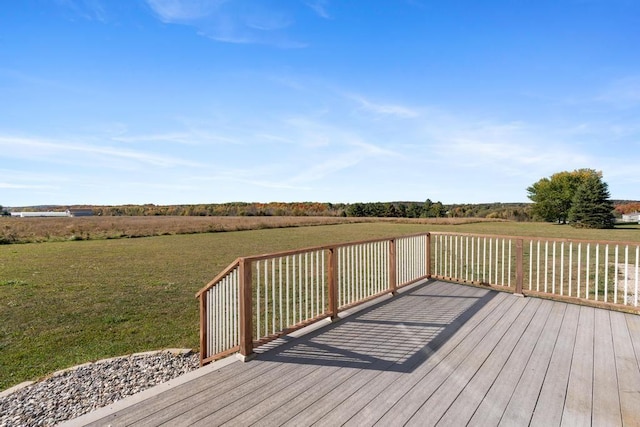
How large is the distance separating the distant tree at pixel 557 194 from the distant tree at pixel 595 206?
8889mm

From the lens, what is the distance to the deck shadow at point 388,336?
2.87m

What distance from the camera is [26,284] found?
8828mm

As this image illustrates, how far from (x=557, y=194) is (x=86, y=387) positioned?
54774 millimetres

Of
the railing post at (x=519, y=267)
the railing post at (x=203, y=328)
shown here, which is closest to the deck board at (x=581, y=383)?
the railing post at (x=519, y=267)

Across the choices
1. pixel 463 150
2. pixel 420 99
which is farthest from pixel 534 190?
pixel 420 99

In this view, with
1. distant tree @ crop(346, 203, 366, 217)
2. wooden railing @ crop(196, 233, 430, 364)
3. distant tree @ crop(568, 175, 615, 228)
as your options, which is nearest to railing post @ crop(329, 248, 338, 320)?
wooden railing @ crop(196, 233, 430, 364)

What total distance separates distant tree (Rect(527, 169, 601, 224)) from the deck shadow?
50.1 meters

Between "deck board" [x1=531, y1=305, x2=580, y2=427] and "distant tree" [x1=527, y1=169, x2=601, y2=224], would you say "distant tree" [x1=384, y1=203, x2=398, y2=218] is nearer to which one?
"distant tree" [x1=527, y1=169, x2=601, y2=224]

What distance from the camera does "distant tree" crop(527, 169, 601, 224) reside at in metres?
43.3

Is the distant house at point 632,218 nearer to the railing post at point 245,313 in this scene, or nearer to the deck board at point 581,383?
the deck board at point 581,383

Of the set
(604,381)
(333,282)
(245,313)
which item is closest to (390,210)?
(333,282)

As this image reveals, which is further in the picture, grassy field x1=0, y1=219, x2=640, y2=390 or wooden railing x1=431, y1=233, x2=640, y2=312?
grassy field x1=0, y1=219, x2=640, y2=390

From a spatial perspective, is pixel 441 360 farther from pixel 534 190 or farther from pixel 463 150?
pixel 534 190

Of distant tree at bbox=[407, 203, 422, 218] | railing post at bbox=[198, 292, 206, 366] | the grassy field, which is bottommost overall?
the grassy field
